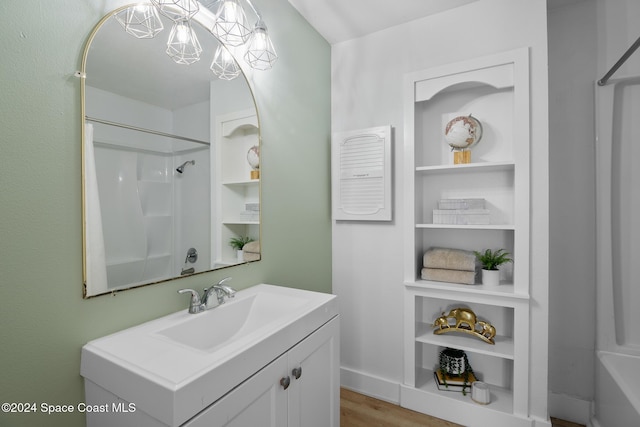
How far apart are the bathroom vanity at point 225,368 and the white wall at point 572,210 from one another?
1445mm

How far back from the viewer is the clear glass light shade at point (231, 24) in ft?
3.56

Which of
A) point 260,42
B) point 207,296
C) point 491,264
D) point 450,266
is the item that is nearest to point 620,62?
point 491,264

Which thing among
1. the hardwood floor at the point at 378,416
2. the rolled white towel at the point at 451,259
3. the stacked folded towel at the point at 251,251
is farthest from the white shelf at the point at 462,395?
the stacked folded towel at the point at 251,251

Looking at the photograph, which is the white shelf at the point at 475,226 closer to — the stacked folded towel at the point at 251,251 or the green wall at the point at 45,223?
the stacked folded towel at the point at 251,251

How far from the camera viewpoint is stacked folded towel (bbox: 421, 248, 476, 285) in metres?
1.67

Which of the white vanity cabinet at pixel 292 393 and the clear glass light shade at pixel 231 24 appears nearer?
the white vanity cabinet at pixel 292 393

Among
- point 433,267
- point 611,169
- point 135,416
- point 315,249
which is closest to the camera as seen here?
point 135,416

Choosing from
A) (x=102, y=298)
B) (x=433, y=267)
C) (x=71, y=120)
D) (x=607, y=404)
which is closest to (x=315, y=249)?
(x=433, y=267)

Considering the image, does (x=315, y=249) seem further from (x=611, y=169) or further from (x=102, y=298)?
(x=611, y=169)

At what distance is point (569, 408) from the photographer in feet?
5.64

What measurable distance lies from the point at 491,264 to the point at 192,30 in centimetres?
184

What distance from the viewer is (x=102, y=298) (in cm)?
88

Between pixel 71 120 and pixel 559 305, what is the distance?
247cm

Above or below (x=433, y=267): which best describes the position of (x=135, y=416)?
below
